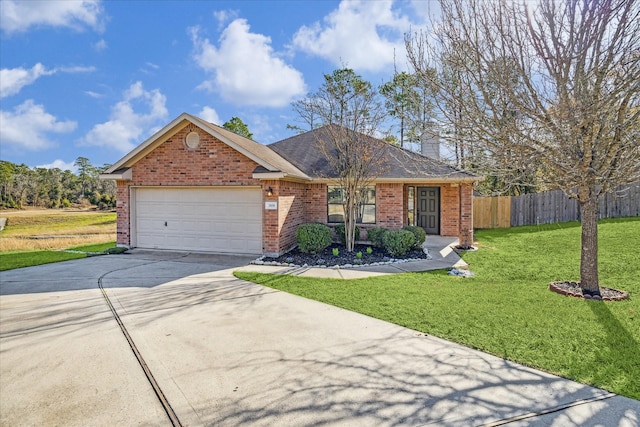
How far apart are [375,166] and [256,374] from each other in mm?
10026

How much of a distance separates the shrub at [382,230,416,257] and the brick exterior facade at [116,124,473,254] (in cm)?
208

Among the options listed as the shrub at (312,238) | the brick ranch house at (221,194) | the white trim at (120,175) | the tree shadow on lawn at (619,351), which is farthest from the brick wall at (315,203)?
the tree shadow on lawn at (619,351)

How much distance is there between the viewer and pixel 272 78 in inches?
635

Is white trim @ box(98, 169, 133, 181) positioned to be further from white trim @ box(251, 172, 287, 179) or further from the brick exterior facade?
white trim @ box(251, 172, 287, 179)

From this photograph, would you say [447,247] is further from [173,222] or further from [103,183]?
[103,183]

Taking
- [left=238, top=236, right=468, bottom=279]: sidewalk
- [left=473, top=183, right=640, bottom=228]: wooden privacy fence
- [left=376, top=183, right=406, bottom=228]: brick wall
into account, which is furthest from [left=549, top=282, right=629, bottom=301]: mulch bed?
[left=473, top=183, right=640, bottom=228]: wooden privacy fence

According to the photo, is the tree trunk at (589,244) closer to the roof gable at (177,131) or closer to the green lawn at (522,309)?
the green lawn at (522,309)

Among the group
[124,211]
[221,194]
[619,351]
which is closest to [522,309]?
[619,351]

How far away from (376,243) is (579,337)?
766 cm

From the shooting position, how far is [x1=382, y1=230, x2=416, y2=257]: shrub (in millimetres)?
10750

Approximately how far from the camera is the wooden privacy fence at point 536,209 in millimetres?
17703

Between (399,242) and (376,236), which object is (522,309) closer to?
(399,242)

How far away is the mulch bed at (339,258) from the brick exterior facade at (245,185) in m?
0.48

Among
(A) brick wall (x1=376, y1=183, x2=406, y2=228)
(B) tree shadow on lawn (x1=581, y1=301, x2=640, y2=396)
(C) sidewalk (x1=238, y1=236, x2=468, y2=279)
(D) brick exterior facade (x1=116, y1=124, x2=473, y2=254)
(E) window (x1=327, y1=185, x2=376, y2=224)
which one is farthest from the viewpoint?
(E) window (x1=327, y1=185, x2=376, y2=224)
